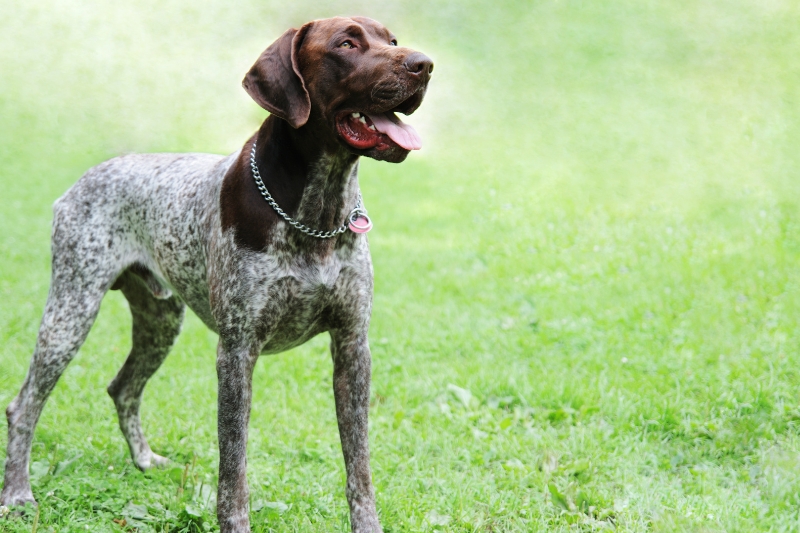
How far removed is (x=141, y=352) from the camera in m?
4.91

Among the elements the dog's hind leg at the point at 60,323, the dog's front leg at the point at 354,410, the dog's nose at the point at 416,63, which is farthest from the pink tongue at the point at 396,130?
the dog's hind leg at the point at 60,323

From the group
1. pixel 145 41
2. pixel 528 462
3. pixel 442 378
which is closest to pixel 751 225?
pixel 442 378

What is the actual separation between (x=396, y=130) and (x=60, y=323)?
223cm

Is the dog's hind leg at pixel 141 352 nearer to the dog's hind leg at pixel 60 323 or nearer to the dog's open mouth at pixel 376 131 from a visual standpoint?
the dog's hind leg at pixel 60 323

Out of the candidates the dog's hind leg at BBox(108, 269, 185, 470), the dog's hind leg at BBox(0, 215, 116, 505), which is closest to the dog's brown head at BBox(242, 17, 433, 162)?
the dog's hind leg at BBox(0, 215, 116, 505)

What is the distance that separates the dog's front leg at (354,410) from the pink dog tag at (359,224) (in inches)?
18.9

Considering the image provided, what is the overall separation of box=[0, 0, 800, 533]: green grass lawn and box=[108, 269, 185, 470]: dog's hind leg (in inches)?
7.2

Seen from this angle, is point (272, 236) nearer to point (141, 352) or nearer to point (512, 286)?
point (141, 352)

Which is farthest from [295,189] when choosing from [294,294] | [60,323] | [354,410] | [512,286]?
[512,286]

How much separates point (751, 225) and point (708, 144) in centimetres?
384

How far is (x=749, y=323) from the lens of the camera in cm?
655

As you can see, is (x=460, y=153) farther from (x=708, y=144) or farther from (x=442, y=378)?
(x=442, y=378)

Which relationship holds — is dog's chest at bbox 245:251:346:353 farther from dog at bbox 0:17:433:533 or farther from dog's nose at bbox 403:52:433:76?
dog's nose at bbox 403:52:433:76

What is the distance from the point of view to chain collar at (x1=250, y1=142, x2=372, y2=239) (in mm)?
3656
